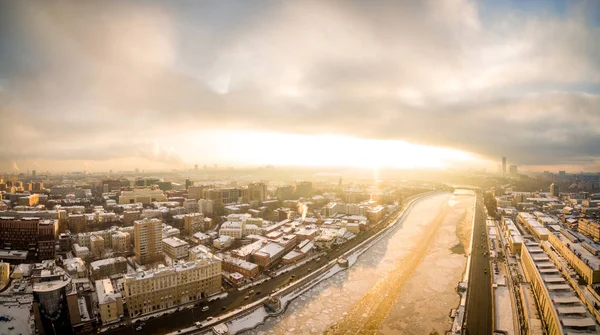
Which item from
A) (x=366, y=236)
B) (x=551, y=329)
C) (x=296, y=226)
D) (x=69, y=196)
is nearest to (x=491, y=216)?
(x=366, y=236)

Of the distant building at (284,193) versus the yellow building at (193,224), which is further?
the distant building at (284,193)

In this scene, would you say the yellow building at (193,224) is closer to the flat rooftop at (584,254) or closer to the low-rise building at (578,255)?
the low-rise building at (578,255)

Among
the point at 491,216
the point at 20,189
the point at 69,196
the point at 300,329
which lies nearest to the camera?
the point at 300,329

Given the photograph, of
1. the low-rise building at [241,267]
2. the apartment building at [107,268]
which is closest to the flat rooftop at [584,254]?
the low-rise building at [241,267]

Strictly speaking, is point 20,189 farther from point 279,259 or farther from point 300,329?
point 300,329

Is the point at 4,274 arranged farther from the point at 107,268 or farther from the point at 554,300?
the point at 554,300

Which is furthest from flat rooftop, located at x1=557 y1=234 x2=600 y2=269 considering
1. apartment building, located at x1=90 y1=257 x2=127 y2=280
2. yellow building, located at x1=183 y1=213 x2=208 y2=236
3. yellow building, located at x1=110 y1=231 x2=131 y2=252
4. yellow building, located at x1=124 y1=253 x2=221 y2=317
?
yellow building, located at x1=110 y1=231 x2=131 y2=252
